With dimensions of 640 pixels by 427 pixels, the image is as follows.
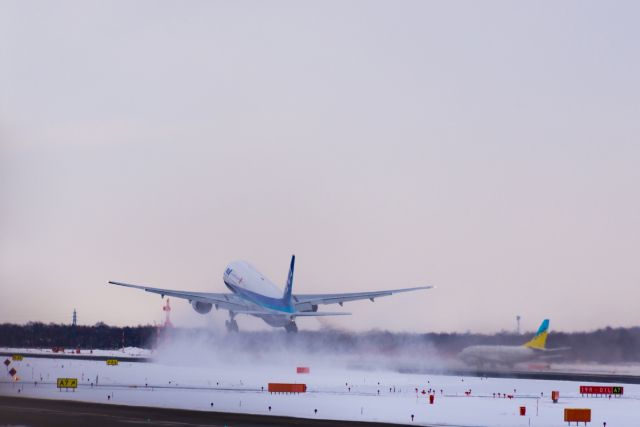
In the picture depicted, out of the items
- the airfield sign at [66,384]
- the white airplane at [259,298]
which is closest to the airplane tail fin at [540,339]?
the white airplane at [259,298]

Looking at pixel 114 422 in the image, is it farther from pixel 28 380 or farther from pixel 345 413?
pixel 28 380

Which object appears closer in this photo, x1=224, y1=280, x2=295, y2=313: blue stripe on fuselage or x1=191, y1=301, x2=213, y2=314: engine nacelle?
x1=224, y1=280, x2=295, y2=313: blue stripe on fuselage

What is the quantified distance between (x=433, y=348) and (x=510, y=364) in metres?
9.84

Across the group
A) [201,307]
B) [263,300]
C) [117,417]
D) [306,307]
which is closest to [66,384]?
[117,417]

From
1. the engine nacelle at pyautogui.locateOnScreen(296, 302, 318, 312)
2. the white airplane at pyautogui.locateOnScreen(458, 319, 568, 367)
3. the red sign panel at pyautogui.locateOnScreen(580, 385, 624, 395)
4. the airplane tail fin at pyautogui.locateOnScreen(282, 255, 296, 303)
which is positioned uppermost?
the airplane tail fin at pyautogui.locateOnScreen(282, 255, 296, 303)

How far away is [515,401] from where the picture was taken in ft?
253

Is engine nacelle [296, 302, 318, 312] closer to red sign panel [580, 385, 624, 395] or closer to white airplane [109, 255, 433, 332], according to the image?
white airplane [109, 255, 433, 332]

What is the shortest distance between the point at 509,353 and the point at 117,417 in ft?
267

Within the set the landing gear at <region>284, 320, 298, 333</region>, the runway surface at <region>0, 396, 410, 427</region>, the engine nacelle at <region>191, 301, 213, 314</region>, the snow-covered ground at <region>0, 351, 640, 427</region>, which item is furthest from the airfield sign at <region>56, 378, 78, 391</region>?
the engine nacelle at <region>191, 301, 213, 314</region>

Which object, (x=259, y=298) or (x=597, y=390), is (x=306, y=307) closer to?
(x=259, y=298)

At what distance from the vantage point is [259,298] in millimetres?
128750

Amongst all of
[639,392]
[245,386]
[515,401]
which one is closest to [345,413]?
[515,401]

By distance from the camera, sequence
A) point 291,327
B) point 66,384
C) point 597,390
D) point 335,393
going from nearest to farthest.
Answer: point 66,384
point 335,393
point 597,390
point 291,327

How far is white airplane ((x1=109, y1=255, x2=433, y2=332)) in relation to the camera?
12244 centimetres
